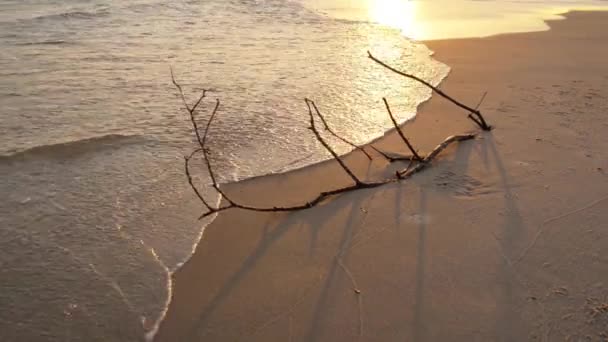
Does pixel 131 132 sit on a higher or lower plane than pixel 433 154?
lower

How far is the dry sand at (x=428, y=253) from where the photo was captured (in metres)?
2.01

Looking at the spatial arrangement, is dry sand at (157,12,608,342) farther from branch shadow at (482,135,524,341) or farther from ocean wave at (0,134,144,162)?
ocean wave at (0,134,144,162)

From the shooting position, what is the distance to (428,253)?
2.44 meters

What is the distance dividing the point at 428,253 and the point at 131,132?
250cm

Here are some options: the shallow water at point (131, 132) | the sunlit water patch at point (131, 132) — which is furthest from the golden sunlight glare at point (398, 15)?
the sunlit water patch at point (131, 132)

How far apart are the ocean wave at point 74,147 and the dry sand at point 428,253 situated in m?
1.09

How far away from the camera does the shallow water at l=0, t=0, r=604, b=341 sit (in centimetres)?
228

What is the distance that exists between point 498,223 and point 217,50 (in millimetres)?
4969

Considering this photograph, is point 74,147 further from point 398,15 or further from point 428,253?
point 398,15

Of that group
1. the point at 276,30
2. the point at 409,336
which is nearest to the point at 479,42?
the point at 276,30

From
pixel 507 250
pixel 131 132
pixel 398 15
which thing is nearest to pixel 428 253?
pixel 507 250

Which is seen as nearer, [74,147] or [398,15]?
[74,147]

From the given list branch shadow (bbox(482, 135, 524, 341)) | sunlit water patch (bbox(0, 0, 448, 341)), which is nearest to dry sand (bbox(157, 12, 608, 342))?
branch shadow (bbox(482, 135, 524, 341))

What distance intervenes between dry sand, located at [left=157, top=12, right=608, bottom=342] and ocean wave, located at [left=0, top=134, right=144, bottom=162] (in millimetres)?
1091
